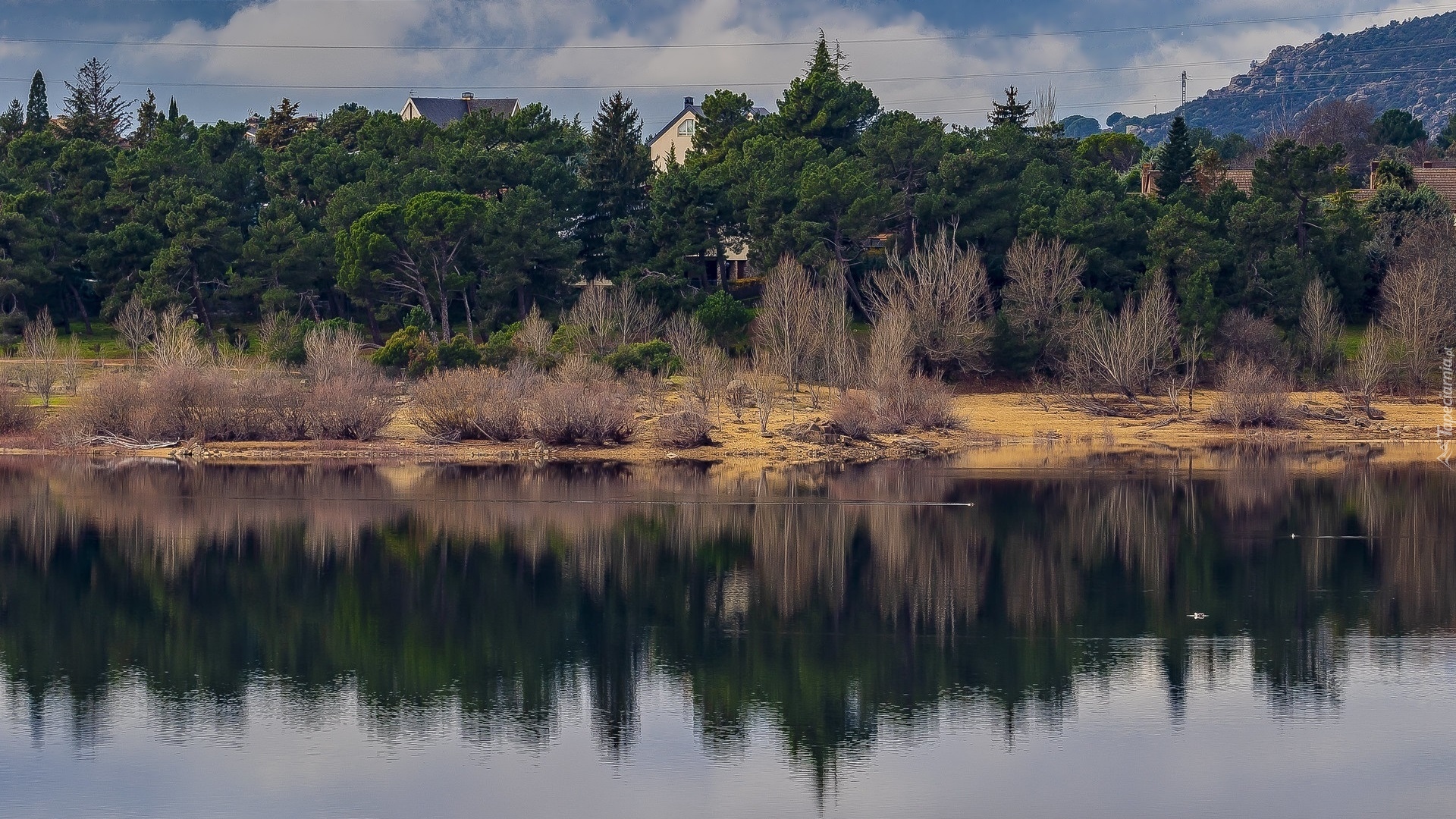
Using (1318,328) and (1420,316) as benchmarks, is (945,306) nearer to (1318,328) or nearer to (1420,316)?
(1318,328)

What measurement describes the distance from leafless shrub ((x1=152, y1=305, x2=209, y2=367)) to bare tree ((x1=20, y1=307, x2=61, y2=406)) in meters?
3.58

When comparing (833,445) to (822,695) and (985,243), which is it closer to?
(985,243)

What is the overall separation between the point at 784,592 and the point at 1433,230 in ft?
167

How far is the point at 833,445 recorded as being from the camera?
5466cm

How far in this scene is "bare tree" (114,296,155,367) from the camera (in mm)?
69875

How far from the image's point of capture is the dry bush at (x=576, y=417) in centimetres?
5322

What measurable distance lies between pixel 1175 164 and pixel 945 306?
18.8m

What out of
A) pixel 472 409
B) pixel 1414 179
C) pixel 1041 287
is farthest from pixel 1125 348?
pixel 1414 179

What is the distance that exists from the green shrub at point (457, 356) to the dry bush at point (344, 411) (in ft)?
22.6

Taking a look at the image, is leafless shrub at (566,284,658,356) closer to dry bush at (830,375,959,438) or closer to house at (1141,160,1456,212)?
dry bush at (830,375,959,438)

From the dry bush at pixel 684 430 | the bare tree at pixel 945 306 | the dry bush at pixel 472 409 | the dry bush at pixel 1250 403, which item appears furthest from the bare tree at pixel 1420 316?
the dry bush at pixel 472 409

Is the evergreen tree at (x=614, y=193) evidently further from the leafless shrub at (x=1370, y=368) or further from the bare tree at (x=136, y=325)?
the leafless shrub at (x=1370, y=368)

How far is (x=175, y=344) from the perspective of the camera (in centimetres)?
6197

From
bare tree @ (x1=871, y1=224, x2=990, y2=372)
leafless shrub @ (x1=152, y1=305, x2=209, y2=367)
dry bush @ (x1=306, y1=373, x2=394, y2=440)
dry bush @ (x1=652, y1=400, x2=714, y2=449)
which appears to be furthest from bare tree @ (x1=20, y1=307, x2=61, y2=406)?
bare tree @ (x1=871, y1=224, x2=990, y2=372)
